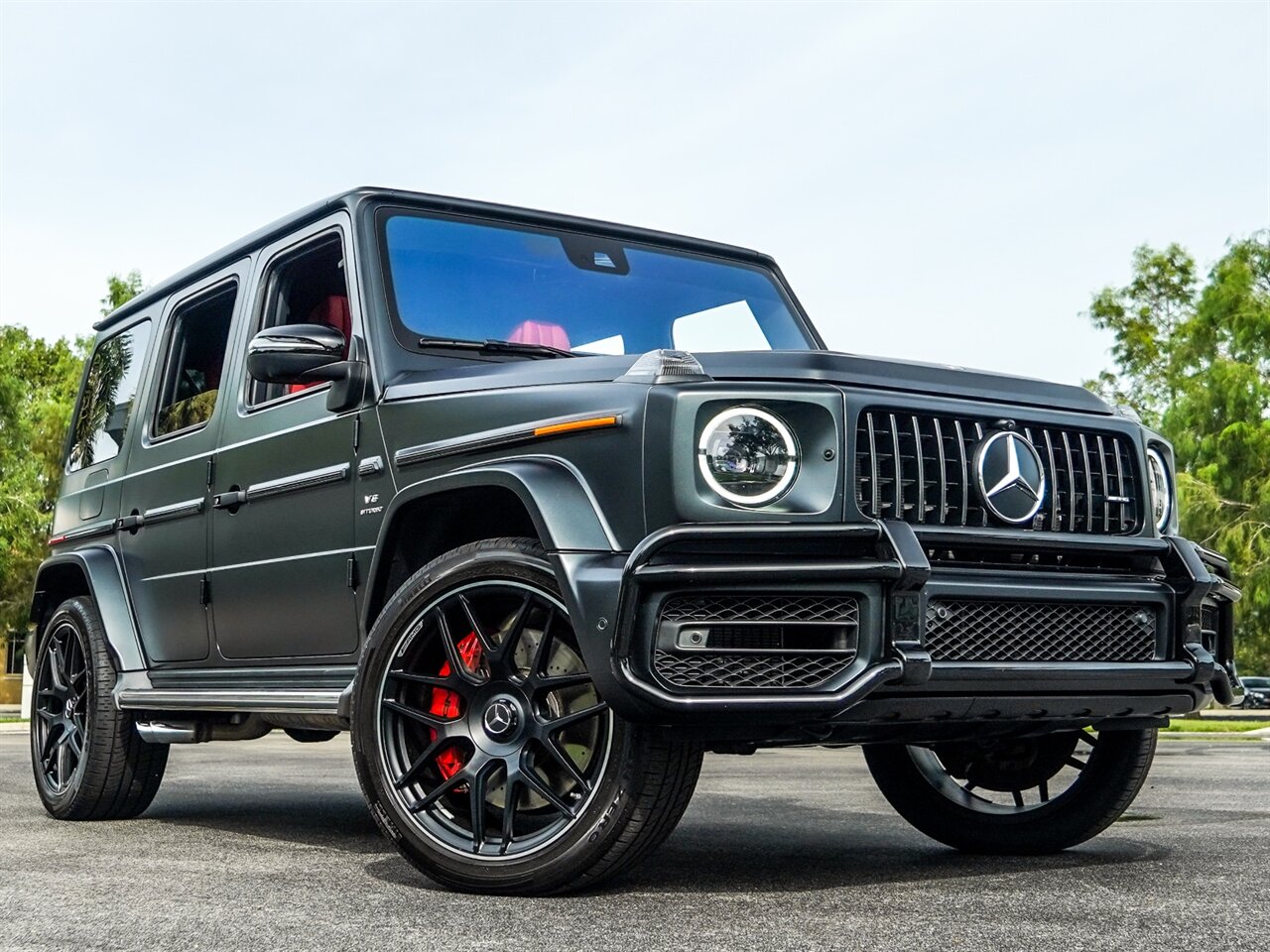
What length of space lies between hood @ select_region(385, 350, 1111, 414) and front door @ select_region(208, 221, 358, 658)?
1.62ft

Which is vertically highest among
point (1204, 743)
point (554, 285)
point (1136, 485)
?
point (554, 285)

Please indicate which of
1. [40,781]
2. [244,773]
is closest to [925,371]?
[40,781]

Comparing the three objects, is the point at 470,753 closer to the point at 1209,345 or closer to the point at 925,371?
the point at 925,371

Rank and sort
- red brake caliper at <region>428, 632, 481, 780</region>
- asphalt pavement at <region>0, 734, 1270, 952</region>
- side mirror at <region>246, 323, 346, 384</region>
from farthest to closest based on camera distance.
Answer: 1. side mirror at <region>246, 323, 346, 384</region>
2. red brake caliper at <region>428, 632, 481, 780</region>
3. asphalt pavement at <region>0, 734, 1270, 952</region>

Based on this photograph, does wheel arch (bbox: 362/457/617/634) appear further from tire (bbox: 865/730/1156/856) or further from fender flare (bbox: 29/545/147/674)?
fender flare (bbox: 29/545/147/674)

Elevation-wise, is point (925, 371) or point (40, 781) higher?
point (925, 371)

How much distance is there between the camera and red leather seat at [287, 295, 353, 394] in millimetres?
5766

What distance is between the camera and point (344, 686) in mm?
5207

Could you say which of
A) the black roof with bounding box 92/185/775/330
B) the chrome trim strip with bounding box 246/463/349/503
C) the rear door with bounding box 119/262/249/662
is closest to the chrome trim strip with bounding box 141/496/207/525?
the rear door with bounding box 119/262/249/662

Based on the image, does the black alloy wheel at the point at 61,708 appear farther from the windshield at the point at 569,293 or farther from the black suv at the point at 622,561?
the windshield at the point at 569,293

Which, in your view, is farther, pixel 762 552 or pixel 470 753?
pixel 470 753

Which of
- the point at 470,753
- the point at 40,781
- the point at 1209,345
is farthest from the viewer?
the point at 1209,345

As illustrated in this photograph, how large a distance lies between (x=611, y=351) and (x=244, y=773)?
5687mm

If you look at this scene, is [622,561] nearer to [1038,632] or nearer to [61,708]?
[1038,632]
